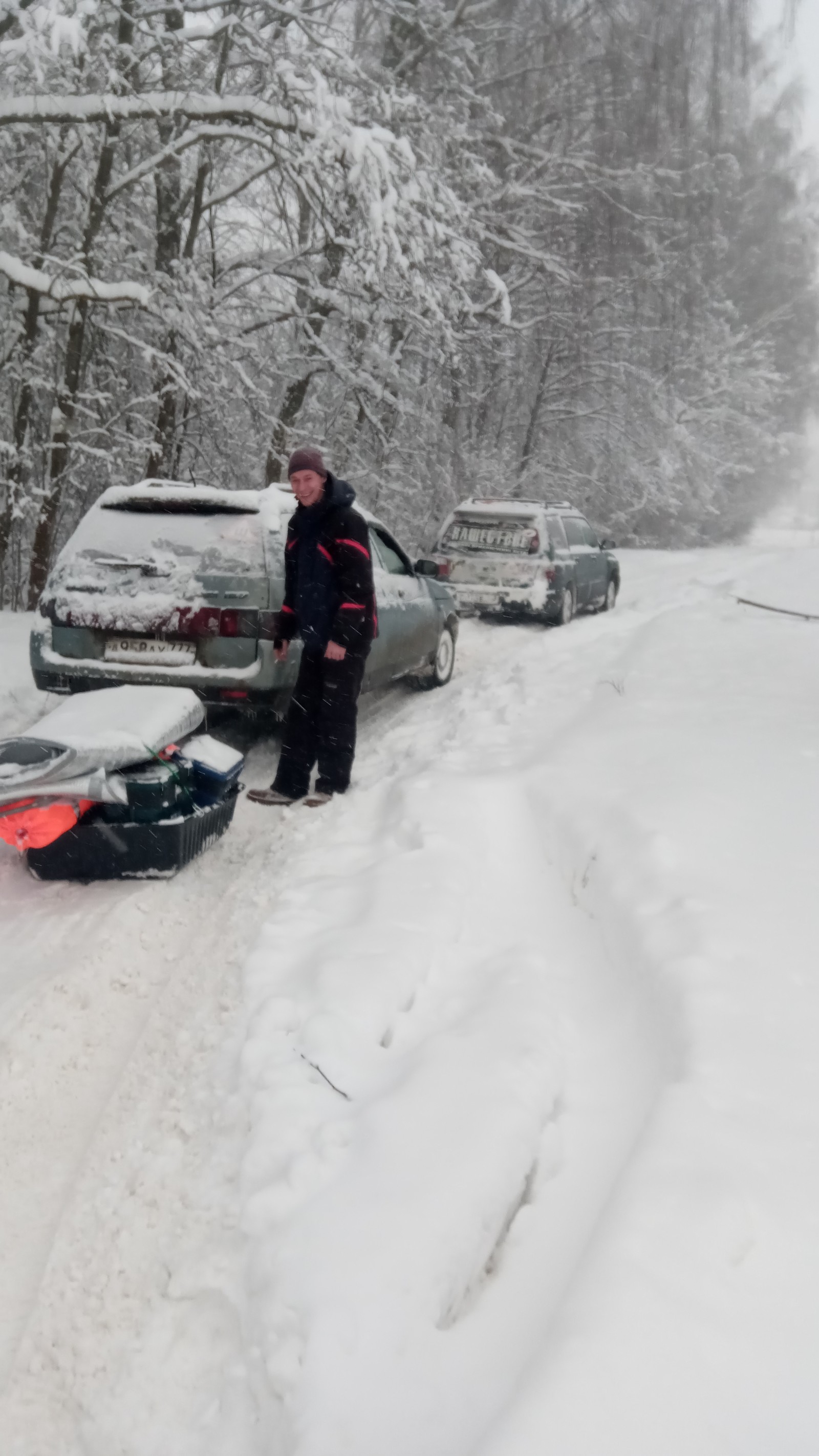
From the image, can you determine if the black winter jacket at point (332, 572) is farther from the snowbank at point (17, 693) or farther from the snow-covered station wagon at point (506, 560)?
the snow-covered station wagon at point (506, 560)

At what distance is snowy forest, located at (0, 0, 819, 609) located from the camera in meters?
7.43

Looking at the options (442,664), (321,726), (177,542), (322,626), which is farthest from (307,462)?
(442,664)

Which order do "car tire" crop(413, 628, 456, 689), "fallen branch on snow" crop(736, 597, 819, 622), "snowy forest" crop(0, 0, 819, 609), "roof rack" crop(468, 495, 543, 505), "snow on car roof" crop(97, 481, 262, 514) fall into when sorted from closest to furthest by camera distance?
"snow on car roof" crop(97, 481, 262, 514), "snowy forest" crop(0, 0, 819, 609), "car tire" crop(413, 628, 456, 689), "fallen branch on snow" crop(736, 597, 819, 622), "roof rack" crop(468, 495, 543, 505)

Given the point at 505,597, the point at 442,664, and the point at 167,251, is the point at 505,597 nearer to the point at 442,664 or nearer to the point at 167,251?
the point at 442,664

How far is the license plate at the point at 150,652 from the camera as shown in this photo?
5.18 m

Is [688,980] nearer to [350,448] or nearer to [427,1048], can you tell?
[427,1048]

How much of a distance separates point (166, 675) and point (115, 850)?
1.53 metres

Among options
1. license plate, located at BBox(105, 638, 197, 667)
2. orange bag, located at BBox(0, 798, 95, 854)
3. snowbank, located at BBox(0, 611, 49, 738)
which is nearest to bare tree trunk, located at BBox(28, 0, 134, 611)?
snowbank, located at BBox(0, 611, 49, 738)

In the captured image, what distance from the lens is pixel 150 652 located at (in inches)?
205

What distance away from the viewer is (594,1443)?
146 centimetres

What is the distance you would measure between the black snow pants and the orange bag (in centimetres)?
151

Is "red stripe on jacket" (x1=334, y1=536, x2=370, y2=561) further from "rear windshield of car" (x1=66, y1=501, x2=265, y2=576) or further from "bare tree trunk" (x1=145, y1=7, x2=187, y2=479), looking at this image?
"bare tree trunk" (x1=145, y1=7, x2=187, y2=479)

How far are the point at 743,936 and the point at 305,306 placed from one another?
38.8 feet

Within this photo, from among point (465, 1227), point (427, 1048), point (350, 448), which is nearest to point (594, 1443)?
point (465, 1227)
